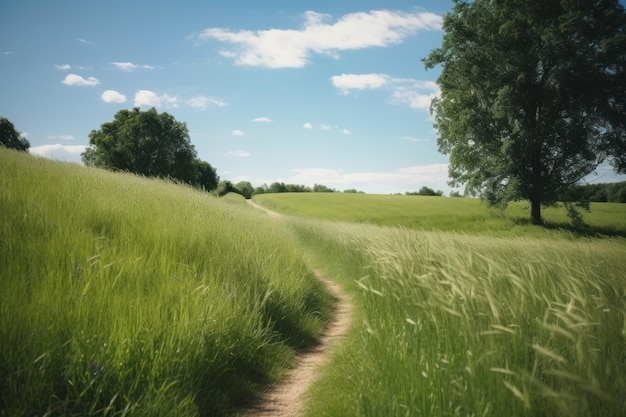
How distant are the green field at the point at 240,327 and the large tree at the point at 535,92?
20.5 m

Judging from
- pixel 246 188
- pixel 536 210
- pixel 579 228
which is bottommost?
pixel 579 228

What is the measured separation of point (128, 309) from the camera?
3.39 m

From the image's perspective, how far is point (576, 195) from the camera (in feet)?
79.8

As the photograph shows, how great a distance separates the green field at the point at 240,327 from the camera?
2393 mm

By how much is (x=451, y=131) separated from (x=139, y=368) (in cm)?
2674

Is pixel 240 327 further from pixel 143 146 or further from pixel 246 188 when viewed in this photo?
pixel 246 188

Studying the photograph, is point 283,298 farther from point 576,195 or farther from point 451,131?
point 576,195

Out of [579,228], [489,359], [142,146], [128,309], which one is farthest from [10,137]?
[579,228]

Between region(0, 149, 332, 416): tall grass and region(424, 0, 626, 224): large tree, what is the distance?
21.9m

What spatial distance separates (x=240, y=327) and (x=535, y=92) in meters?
27.0

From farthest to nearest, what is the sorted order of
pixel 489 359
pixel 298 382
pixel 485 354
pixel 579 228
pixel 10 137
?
1. pixel 10 137
2. pixel 579 228
3. pixel 298 382
4. pixel 489 359
5. pixel 485 354

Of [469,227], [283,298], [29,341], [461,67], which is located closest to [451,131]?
[461,67]

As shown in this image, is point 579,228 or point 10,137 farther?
point 10,137

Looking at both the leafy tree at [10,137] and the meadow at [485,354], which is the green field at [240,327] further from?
the leafy tree at [10,137]
